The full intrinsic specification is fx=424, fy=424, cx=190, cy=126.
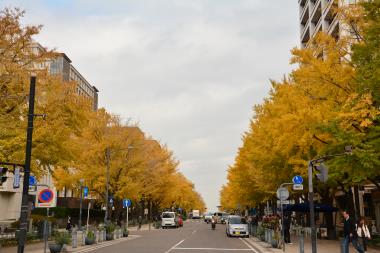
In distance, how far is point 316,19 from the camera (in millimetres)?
51219

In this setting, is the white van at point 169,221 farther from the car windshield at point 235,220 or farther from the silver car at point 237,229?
the silver car at point 237,229

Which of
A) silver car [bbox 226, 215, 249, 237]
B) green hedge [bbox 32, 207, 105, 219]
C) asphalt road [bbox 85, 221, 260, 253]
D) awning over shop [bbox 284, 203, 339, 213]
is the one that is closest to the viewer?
asphalt road [bbox 85, 221, 260, 253]

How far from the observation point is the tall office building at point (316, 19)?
4261cm

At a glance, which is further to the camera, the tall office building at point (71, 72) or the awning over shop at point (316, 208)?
the tall office building at point (71, 72)

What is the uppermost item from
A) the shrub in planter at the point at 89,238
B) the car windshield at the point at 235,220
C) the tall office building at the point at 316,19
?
the tall office building at the point at 316,19

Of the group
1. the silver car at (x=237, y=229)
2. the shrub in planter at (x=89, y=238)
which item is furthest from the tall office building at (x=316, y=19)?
the shrub in planter at (x=89, y=238)

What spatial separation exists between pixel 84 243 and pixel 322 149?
14681mm

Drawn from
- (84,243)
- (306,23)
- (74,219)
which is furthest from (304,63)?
(74,219)

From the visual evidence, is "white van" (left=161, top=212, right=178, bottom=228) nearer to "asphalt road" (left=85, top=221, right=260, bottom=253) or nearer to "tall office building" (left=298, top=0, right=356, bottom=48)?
"asphalt road" (left=85, top=221, right=260, bottom=253)

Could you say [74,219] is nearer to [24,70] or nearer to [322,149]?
[24,70]

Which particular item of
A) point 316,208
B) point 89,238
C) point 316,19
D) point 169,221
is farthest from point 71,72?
point 316,208

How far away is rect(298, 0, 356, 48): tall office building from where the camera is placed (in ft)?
140

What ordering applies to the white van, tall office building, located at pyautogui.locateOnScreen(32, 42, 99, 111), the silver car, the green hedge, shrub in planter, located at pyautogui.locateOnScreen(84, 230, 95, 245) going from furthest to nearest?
1. tall office building, located at pyautogui.locateOnScreen(32, 42, 99, 111)
2. the white van
3. the green hedge
4. the silver car
5. shrub in planter, located at pyautogui.locateOnScreen(84, 230, 95, 245)

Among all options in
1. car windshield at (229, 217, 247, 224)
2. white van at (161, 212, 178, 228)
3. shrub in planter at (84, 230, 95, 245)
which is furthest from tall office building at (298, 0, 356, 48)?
white van at (161, 212, 178, 228)
